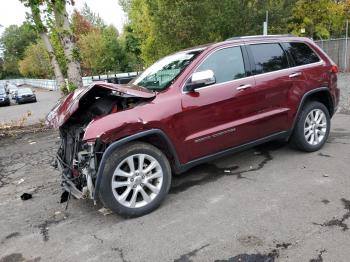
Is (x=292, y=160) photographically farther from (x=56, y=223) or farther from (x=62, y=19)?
(x=62, y=19)

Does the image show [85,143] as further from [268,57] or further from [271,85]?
[268,57]

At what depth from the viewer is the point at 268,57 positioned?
5.09 m

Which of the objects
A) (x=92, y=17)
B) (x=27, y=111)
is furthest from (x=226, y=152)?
(x=92, y=17)

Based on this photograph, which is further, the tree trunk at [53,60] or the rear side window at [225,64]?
the tree trunk at [53,60]

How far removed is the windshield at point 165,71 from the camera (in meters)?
4.50

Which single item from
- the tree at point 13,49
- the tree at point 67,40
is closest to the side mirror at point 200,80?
the tree at point 67,40

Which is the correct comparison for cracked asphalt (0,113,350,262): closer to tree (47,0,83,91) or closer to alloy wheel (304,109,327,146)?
alloy wheel (304,109,327,146)

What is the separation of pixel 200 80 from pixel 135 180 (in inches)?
53.6

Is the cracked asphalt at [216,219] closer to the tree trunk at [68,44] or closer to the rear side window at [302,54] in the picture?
the rear side window at [302,54]

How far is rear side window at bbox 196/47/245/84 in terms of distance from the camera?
4.57 m

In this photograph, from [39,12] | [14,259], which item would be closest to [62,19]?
[39,12]

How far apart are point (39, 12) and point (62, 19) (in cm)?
70

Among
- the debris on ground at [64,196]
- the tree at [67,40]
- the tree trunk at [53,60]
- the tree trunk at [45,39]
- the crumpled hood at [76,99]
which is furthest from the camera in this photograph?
the tree trunk at [53,60]

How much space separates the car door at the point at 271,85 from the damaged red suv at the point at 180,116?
14mm
